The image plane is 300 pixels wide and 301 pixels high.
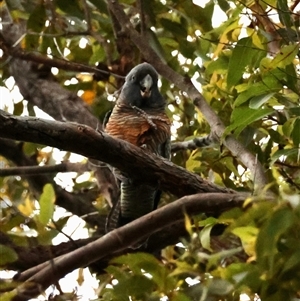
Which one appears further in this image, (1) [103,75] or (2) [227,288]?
(1) [103,75]

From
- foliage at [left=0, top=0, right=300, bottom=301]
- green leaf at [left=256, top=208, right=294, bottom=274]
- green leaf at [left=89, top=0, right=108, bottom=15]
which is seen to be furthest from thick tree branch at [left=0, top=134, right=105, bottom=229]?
green leaf at [left=256, top=208, right=294, bottom=274]

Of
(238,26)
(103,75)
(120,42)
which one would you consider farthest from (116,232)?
(103,75)

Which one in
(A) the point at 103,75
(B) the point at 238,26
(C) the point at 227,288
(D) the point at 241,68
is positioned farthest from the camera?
(A) the point at 103,75

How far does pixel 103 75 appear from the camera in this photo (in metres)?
1.77

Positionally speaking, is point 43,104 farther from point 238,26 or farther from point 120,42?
point 238,26

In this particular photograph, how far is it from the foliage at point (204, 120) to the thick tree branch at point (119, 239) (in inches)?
0.9

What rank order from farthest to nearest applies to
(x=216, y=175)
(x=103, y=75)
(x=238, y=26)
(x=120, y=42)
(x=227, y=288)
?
(x=103, y=75)
(x=120, y=42)
(x=216, y=175)
(x=238, y=26)
(x=227, y=288)

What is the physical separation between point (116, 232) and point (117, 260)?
0.03 m

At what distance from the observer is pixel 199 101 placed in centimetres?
135

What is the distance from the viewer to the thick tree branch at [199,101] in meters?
1.15

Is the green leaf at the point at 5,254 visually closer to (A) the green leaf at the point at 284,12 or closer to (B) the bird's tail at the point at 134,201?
(A) the green leaf at the point at 284,12

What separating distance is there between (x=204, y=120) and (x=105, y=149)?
509mm

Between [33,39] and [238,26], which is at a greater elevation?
[33,39]

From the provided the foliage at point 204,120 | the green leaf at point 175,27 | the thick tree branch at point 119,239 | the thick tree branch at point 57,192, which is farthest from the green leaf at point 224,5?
the thick tree branch at point 119,239
